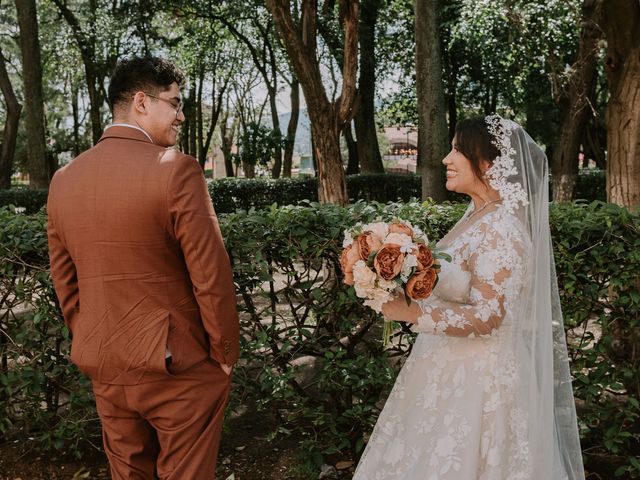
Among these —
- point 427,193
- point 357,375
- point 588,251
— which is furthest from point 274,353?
point 427,193

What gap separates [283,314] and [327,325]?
27 cm

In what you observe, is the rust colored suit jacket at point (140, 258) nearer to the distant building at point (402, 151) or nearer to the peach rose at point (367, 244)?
the peach rose at point (367, 244)

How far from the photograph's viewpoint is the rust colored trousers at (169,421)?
2410 mm

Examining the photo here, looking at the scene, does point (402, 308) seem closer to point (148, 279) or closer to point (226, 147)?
point (148, 279)

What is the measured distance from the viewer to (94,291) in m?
2.38

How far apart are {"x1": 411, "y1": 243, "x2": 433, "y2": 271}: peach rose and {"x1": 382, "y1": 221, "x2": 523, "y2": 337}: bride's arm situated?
236 mm

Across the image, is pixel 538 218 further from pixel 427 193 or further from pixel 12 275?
pixel 427 193

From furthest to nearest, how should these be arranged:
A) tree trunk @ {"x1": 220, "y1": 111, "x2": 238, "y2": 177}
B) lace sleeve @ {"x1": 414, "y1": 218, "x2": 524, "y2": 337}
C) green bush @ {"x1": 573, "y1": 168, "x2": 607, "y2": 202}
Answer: tree trunk @ {"x1": 220, "y1": 111, "x2": 238, "y2": 177} < green bush @ {"x1": 573, "y1": 168, "x2": 607, "y2": 202} < lace sleeve @ {"x1": 414, "y1": 218, "x2": 524, "y2": 337}

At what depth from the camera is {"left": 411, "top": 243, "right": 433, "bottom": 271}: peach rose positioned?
2.42m

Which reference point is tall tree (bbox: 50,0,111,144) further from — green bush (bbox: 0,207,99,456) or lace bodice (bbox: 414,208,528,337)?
lace bodice (bbox: 414,208,528,337)

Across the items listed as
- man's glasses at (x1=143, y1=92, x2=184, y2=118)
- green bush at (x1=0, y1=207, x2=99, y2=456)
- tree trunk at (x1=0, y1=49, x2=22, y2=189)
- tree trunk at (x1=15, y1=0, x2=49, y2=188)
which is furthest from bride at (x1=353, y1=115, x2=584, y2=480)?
tree trunk at (x1=0, y1=49, x2=22, y2=189)

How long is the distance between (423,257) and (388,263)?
0.52ft

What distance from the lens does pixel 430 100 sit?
9.48 m

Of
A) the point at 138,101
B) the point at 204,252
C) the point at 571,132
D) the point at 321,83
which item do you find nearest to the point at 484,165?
the point at 204,252
